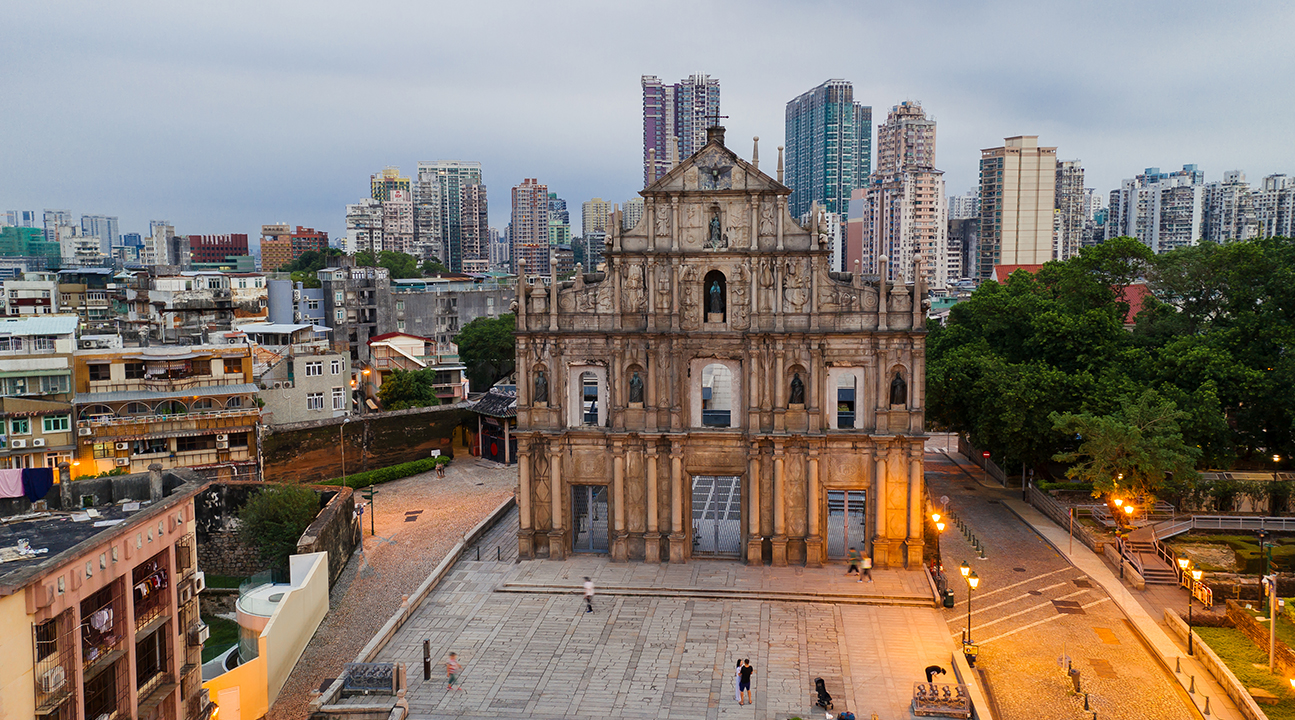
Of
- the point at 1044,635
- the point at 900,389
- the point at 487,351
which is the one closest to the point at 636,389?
the point at 900,389

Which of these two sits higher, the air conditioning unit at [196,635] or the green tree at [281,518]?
the air conditioning unit at [196,635]

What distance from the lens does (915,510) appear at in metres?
38.1

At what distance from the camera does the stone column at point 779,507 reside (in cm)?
3841

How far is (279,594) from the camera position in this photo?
34969mm

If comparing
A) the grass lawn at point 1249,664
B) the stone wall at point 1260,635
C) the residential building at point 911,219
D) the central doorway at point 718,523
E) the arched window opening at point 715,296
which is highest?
the residential building at point 911,219

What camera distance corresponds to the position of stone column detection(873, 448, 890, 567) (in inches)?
1500

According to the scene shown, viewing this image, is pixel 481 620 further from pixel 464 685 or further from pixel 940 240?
pixel 940 240

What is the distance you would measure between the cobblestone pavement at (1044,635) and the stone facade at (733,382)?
4452mm

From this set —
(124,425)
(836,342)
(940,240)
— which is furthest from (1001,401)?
(940,240)

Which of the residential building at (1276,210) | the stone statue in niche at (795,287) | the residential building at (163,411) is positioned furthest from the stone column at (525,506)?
the residential building at (1276,210)

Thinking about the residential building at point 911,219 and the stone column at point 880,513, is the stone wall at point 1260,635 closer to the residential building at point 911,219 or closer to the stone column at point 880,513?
the stone column at point 880,513

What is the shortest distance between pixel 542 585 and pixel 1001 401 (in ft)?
83.3

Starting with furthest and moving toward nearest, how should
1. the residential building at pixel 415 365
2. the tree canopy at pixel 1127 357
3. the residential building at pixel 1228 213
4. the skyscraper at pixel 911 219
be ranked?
the residential building at pixel 1228 213, the skyscraper at pixel 911 219, the residential building at pixel 415 365, the tree canopy at pixel 1127 357

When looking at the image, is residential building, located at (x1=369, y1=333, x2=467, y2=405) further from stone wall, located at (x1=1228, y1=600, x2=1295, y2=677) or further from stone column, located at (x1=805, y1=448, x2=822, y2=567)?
stone wall, located at (x1=1228, y1=600, x2=1295, y2=677)
